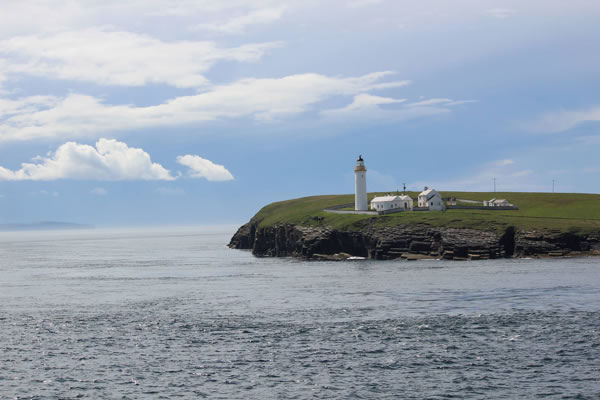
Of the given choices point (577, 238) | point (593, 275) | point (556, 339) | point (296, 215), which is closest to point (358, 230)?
point (296, 215)

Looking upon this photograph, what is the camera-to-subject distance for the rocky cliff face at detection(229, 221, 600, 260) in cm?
11606

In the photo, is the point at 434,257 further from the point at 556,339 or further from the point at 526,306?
the point at 556,339

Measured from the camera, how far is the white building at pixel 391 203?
6319 inches

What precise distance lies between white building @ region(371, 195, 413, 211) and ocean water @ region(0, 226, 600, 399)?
70.8m

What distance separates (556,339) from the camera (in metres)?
45.8

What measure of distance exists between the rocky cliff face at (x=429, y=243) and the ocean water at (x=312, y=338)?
99.0ft

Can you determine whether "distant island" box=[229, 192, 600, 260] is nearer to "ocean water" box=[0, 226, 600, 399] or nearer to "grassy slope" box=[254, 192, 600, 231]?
"grassy slope" box=[254, 192, 600, 231]

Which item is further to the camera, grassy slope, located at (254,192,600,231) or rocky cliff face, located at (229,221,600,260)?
grassy slope, located at (254,192,600,231)

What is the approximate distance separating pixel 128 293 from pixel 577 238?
84106 mm

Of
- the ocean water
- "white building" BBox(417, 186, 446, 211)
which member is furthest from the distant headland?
the ocean water

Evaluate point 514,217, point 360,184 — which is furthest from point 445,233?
point 360,184

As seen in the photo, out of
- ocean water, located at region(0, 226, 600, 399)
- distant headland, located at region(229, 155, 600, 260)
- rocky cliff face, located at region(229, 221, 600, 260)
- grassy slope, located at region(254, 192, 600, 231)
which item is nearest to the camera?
ocean water, located at region(0, 226, 600, 399)

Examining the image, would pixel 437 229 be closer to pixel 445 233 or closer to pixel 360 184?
pixel 445 233

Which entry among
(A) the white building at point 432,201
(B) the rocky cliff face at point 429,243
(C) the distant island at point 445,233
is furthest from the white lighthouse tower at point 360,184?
(B) the rocky cliff face at point 429,243
